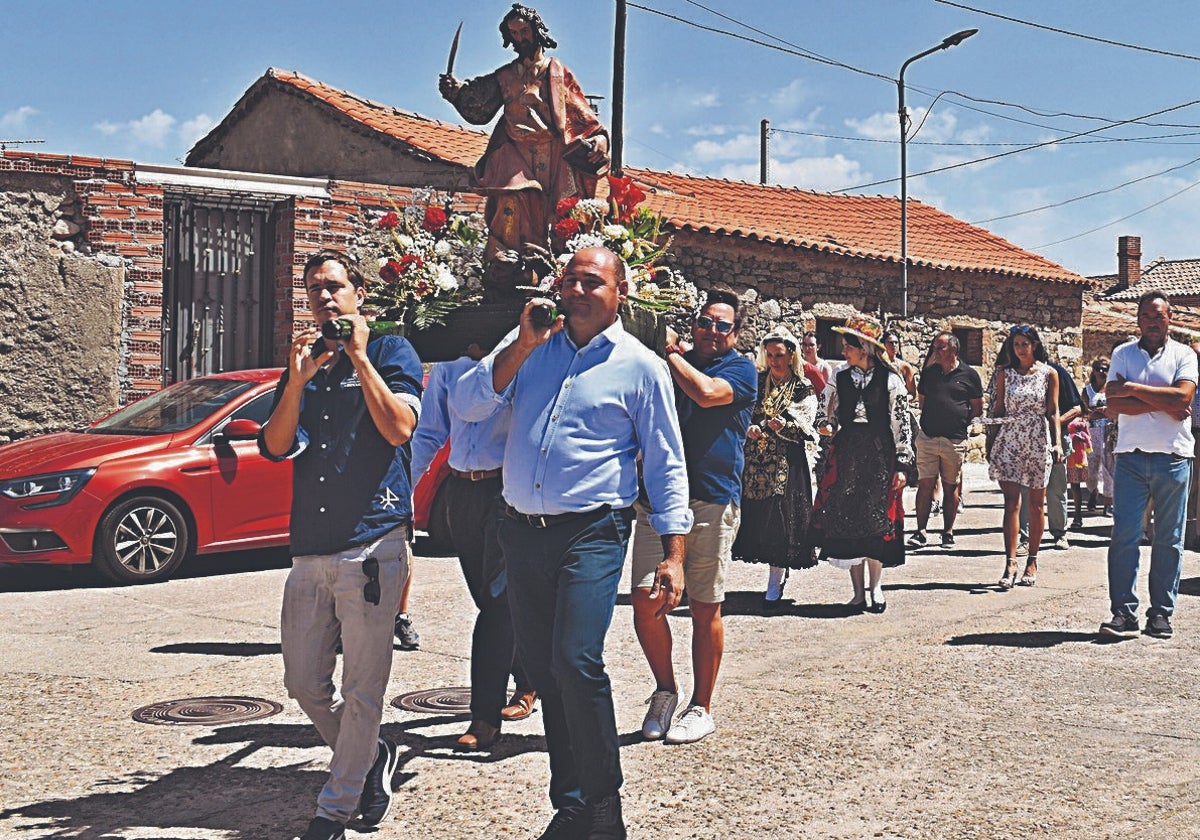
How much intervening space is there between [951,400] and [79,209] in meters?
9.69

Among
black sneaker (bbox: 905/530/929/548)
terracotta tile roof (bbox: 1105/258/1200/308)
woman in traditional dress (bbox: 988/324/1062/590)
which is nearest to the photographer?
woman in traditional dress (bbox: 988/324/1062/590)

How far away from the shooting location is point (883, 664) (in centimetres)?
708

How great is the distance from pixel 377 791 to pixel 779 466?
4.59m

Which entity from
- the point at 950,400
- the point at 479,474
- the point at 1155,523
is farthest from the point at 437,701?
the point at 950,400

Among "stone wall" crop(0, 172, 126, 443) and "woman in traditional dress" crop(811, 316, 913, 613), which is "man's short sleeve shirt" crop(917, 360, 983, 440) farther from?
"stone wall" crop(0, 172, 126, 443)

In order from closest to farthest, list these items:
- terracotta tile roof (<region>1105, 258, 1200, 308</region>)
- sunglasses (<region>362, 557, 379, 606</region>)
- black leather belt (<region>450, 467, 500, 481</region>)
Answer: sunglasses (<region>362, 557, 379, 606</region>) < black leather belt (<region>450, 467, 500, 481</region>) < terracotta tile roof (<region>1105, 258, 1200, 308</region>)

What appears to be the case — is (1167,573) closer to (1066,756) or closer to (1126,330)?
(1066,756)

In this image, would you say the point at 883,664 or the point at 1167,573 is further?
the point at 1167,573

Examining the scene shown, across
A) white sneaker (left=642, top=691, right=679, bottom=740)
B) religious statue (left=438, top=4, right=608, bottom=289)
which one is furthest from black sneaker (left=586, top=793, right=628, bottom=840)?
religious statue (left=438, top=4, right=608, bottom=289)

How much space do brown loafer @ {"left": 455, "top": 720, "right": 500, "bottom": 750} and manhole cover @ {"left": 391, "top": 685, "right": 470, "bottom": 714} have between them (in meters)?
0.58

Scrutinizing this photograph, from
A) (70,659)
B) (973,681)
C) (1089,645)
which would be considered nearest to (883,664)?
(973,681)

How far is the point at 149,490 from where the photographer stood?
10117 mm

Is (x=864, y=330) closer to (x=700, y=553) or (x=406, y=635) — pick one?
(x=700, y=553)

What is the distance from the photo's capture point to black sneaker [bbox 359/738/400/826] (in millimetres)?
4410
